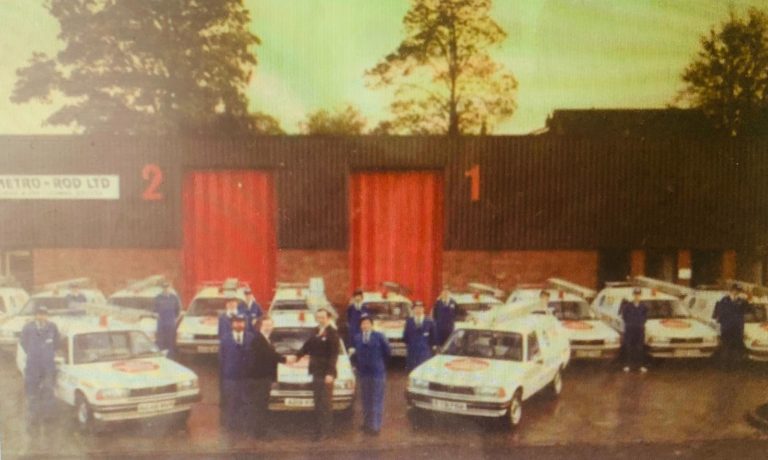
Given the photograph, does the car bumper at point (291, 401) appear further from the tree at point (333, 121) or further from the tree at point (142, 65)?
the tree at point (142, 65)

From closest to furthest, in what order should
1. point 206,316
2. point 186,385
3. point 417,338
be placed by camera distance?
point 186,385 < point 206,316 < point 417,338

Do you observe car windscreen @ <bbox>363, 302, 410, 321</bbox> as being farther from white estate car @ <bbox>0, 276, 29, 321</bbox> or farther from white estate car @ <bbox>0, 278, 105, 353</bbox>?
white estate car @ <bbox>0, 276, 29, 321</bbox>

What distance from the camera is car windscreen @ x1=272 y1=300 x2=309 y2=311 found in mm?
5402

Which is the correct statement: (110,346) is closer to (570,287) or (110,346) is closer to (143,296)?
(143,296)

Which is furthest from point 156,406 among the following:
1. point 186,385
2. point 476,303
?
point 476,303

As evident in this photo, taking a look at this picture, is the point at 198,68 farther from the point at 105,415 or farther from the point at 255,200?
the point at 105,415

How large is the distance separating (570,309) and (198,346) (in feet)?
10.1

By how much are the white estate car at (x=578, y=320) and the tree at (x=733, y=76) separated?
5.70 ft

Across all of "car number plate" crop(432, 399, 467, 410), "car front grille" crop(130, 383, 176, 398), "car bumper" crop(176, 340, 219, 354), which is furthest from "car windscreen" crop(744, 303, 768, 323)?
"car front grille" crop(130, 383, 176, 398)

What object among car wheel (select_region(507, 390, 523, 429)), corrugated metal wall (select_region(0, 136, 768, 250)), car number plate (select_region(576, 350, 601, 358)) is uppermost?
corrugated metal wall (select_region(0, 136, 768, 250))

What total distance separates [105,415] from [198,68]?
8.53ft

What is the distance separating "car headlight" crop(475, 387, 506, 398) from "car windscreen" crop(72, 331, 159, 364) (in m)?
2.50

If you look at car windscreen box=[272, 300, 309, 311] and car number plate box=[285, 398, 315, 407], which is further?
car windscreen box=[272, 300, 309, 311]

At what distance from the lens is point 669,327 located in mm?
5914
